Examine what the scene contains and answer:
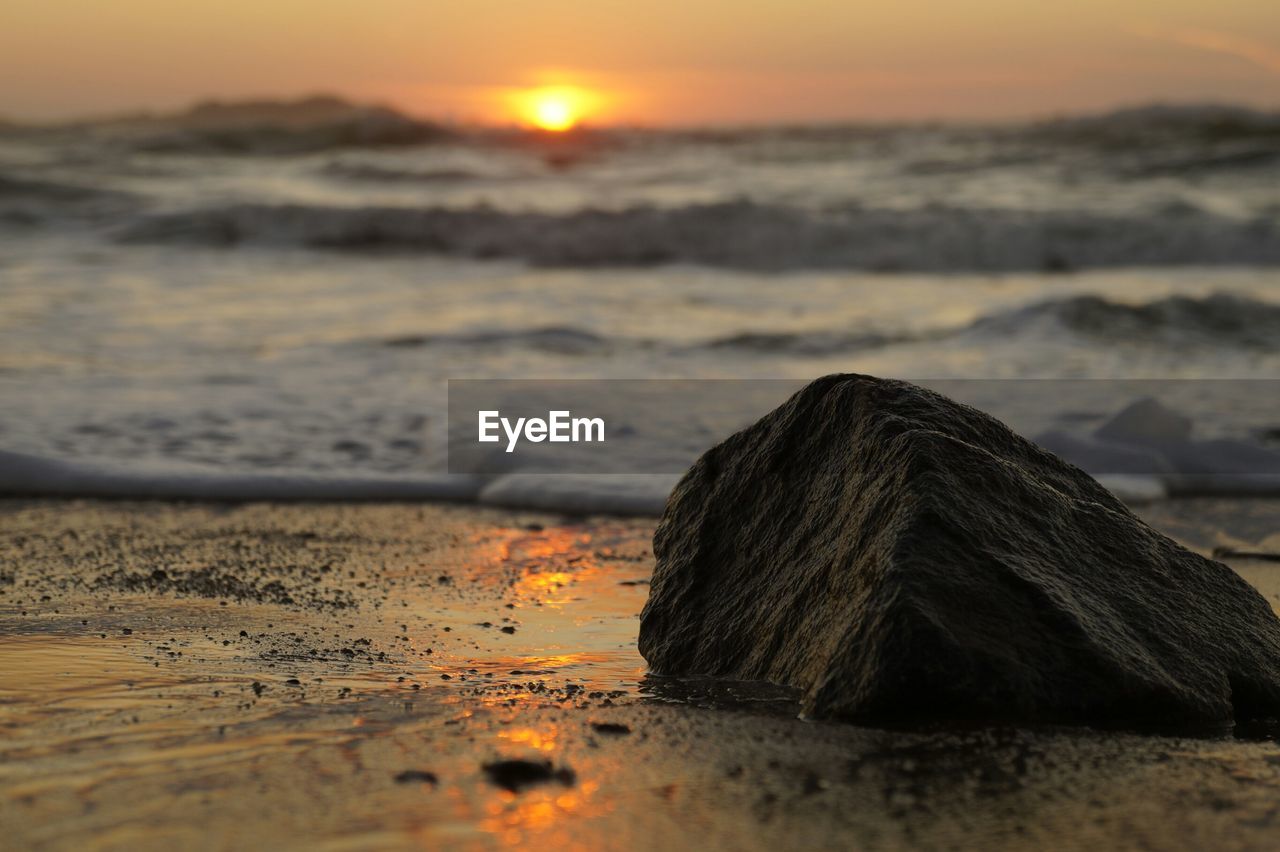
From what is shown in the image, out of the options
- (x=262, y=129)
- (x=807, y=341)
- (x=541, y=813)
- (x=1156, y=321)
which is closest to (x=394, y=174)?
(x=262, y=129)

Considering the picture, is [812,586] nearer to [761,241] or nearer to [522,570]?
[522,570]

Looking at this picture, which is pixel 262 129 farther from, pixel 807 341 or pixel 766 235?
pixel 807 341

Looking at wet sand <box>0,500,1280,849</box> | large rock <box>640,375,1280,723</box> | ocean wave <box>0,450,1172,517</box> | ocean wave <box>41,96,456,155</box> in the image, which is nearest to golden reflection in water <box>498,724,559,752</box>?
wet sand <box>0,500,1280,849</box>

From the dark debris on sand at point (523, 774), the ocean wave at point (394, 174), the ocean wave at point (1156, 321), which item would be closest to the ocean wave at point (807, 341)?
the ocean wave at point (1156, 321)

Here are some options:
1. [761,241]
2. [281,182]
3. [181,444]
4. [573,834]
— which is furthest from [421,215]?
[573,834]

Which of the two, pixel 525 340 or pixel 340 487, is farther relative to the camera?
pixel 525 340

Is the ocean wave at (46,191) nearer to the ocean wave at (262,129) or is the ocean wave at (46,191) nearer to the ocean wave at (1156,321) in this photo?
the ocean wave at (262,129)
